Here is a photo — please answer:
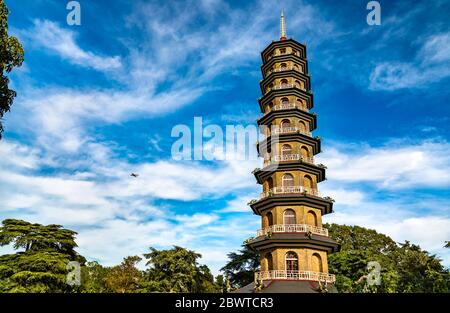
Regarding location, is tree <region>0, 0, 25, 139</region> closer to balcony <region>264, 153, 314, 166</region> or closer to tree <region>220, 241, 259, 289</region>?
balcony <region>264, 153, 314, 166</region>

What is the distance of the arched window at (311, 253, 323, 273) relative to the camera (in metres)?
26.9

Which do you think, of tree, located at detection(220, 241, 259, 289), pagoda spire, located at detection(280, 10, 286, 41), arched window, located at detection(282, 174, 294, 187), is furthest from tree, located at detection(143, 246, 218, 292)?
pagoda spire, located at detection(280, 10, 286, 41)

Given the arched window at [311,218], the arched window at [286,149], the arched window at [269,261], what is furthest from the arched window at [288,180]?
the arched window at [269,261]

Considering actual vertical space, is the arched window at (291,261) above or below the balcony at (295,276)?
above

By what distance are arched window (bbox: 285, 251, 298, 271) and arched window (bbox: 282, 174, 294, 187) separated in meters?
6.11

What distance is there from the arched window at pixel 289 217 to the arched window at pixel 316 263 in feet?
10.4

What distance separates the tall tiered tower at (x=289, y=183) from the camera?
86.3 ft

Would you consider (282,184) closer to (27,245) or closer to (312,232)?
(312,232)

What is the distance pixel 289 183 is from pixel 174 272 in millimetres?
23445

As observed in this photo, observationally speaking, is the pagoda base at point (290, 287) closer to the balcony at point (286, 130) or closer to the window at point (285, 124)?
the balcony at point (286, 130)

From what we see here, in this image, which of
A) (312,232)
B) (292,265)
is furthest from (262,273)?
(312,232)

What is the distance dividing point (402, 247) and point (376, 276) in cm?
2600

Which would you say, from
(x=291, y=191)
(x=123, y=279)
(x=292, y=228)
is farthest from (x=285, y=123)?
(x=123, y=279)
